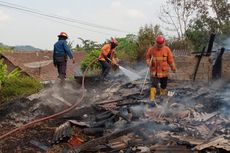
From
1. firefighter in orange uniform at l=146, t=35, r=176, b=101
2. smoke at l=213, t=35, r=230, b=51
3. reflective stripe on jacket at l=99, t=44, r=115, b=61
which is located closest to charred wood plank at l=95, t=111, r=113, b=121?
firefighter in orange uniform at l=146, t=35, r=176, b=101

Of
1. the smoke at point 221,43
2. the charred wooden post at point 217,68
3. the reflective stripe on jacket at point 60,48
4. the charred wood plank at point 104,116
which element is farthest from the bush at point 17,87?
the smoke at point 221,43

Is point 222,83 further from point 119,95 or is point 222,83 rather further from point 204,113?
point 204,113

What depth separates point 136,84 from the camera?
13.9 m

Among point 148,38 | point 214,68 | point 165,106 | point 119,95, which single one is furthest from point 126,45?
point 165,106

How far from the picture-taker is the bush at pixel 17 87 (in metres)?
12.9

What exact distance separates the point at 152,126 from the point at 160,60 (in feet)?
9.05

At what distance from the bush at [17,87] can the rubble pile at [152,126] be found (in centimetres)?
349

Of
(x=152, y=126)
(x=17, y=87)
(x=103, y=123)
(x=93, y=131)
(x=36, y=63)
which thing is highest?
(x=36, y=63)

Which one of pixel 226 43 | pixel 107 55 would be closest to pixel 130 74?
pixel 107 55

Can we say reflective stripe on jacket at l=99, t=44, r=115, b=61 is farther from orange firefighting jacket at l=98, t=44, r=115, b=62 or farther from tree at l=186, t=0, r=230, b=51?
tree at l=186, t=0, r=230, b=51

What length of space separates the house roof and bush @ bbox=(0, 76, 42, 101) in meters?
3.20

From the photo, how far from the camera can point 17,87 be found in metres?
13.5

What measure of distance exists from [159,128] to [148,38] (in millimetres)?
12212

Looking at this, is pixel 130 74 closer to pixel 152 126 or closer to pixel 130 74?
pixel 130 74
